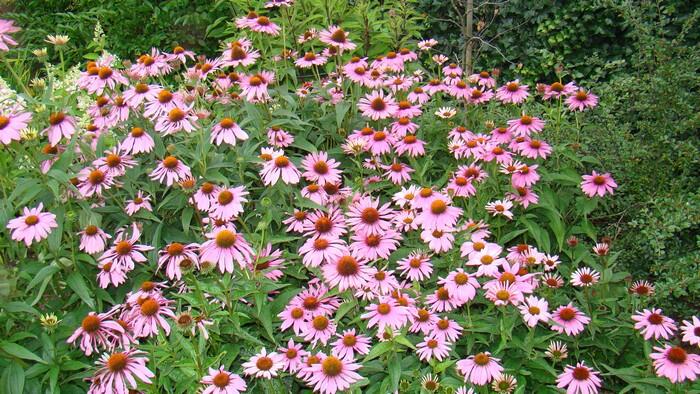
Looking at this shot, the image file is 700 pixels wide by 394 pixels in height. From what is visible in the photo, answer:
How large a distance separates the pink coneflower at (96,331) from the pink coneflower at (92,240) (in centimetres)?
28

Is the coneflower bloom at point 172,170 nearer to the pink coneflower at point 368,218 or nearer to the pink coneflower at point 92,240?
the pink coneflower at point 92,240

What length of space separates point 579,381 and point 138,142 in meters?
1.73

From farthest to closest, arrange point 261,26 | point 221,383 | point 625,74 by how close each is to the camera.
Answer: point 625,74, point 261,26, point 221,383

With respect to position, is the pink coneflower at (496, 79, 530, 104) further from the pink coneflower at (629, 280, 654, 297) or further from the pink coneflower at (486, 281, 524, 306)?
the pink coneflower at (486, 281, 524, 306)

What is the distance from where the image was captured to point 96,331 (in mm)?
1880

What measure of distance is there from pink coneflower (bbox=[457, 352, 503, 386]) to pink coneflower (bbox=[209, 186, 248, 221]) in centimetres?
86

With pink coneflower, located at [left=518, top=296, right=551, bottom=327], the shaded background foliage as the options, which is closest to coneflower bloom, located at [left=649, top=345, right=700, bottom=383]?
pink coneflower, located at [left=518, top=296, right=551, bottom=327]

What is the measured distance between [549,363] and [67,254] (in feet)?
5.61

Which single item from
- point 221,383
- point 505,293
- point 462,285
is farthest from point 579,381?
point 221,383

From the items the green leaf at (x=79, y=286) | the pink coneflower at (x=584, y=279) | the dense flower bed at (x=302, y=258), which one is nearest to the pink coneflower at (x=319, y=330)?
the dense flower bed at (x=302, y=258)

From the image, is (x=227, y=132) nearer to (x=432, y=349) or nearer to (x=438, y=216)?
(x=438, y=216)

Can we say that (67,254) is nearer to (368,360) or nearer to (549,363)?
(368,360)

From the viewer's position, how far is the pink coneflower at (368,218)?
7.24ft

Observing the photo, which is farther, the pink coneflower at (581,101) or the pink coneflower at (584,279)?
the pink coneflower at (581,101)
